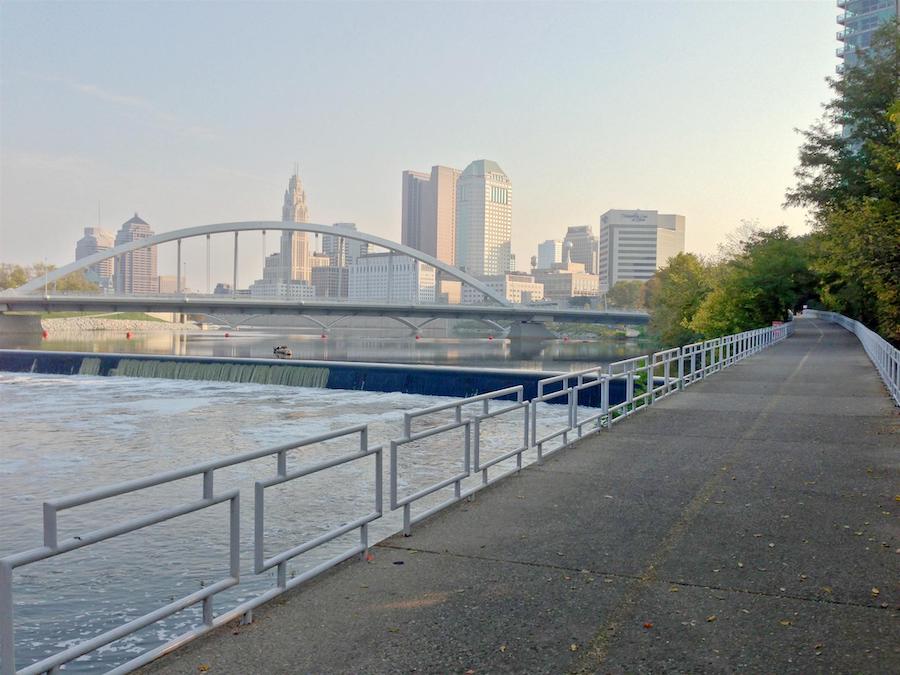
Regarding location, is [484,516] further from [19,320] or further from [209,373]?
[19,320]

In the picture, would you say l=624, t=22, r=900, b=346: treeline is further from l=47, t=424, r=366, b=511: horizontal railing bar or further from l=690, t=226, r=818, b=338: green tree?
l=47, t=424, r=366, b=511: horizontal railing bar

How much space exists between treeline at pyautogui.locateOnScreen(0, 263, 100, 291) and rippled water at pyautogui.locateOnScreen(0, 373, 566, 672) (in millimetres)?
119442

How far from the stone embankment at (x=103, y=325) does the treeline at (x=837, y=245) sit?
81.4 m

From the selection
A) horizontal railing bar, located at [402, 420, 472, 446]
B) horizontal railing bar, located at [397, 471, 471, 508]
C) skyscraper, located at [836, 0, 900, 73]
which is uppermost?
skyscraper, located at [836, 0, 900, 73]

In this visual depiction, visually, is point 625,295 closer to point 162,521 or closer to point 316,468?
point 316,468

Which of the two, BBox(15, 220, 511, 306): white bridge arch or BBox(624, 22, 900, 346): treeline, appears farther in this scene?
BBox(15, 220, 511, 306): white bridge arch

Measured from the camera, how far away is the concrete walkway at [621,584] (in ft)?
14.8

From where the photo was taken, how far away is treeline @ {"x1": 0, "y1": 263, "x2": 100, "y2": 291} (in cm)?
13625

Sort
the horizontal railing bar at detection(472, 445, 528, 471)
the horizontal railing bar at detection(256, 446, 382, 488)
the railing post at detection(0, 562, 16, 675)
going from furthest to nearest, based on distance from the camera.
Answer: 1. the horizontal railing bar at detection(472, 445, 528, 471)
2. the horizontal railing bar at detection(256, 446, 382, 488)
3. the railing post at detection(0, 562, 16, 675)

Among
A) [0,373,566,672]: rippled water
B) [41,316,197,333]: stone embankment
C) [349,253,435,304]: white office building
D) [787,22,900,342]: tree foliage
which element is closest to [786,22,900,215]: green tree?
[787,22,900,342]: tree foliage

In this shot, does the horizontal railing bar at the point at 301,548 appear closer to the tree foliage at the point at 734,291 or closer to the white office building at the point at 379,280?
the tree foliage at the point at 734,291

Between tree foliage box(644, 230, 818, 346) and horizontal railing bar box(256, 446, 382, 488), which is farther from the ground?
tree foliage box(644, 230, 818, 346)

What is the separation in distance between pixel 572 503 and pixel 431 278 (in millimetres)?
160648

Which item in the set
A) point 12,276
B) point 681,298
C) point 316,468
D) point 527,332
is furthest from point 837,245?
point 12,276
